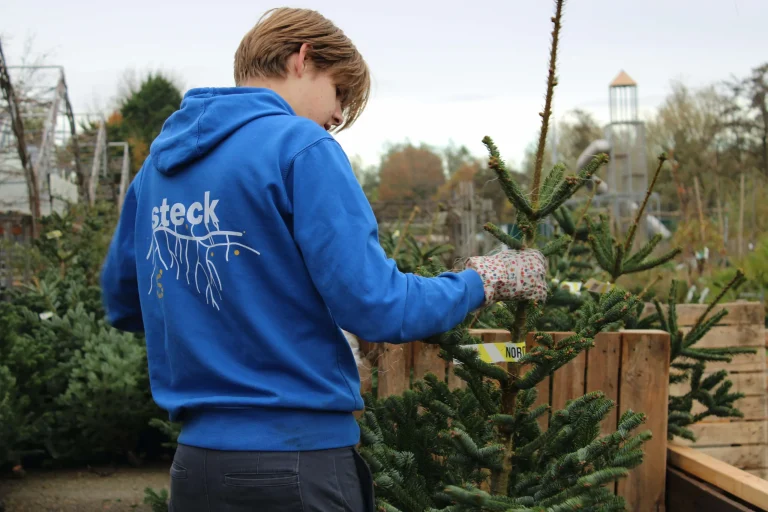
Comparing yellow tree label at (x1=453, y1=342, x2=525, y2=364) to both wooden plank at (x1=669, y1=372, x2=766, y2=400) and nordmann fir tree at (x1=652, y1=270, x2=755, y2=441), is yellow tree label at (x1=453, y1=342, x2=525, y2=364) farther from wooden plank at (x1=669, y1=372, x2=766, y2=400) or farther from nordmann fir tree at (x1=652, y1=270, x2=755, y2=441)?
wooden plank at (x1=669, y1=372, x2=766, y2=400)

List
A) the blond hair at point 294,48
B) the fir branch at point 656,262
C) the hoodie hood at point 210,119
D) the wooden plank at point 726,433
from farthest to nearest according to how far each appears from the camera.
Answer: the wooden plank at point 726,433, the fir branch at point 656,262, the blond hair at point 294,48, the hoodie hood at point 210,119

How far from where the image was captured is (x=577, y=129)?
3011cm

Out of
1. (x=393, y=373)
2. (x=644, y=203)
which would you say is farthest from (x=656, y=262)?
(x=393, y=373)

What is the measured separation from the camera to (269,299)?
171cm

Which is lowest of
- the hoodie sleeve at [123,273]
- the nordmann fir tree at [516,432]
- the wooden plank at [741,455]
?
the wooden plank at [741,455]

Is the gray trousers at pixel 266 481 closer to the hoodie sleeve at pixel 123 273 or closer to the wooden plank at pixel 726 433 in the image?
the hoodie sleeve at pixel 123 273

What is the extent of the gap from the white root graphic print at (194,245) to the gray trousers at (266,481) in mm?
319

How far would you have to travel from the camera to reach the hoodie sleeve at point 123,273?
2143mm

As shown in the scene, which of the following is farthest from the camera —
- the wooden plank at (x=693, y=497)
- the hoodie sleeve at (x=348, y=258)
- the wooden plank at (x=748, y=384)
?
the wooden plank at (x=748, y=384)

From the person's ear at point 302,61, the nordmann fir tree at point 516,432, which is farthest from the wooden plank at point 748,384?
the person's ear at point 302,61

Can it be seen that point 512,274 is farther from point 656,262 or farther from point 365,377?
→ point 656,262

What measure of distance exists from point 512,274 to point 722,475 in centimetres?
149

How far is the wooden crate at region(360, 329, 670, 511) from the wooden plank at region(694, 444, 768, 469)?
4.59 feet

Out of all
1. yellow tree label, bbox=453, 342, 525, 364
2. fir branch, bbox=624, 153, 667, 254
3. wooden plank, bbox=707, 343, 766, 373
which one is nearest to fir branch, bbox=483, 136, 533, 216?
yellow tree label, bbox=453, 342, 525, 364
